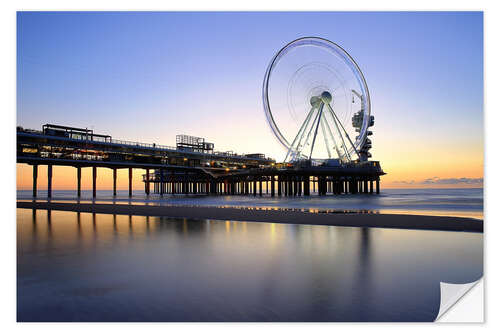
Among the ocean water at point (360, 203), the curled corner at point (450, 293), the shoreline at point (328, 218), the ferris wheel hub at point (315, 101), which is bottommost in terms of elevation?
the ocean water at point (360, 203)

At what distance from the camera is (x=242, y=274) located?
18.9 ft

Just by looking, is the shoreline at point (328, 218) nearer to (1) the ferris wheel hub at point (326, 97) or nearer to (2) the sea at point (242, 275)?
(2) the sea at point (242, 275)

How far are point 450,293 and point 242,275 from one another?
10.1 ft

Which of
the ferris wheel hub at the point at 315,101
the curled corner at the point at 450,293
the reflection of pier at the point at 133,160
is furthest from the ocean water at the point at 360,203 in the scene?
the curled corner at the point at 450,293

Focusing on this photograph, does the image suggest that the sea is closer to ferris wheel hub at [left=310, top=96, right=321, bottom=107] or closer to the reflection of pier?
ferris wheel hub at [left=310, top=96, right=321, bottom=107]

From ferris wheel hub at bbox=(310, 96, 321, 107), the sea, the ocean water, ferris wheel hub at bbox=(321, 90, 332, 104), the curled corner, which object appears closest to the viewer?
the sea

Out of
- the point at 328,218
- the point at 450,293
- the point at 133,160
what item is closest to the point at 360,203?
the point at 328,218

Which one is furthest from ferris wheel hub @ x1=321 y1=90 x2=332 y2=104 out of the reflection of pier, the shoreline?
the shoreline

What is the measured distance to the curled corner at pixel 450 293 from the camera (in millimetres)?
4256

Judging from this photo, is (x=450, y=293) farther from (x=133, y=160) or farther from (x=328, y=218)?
(x=133, y=160)

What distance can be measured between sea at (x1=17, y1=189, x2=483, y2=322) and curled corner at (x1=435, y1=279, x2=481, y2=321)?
79mm

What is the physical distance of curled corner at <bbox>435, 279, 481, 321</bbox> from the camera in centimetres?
426

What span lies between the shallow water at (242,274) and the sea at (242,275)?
2 centimetres
